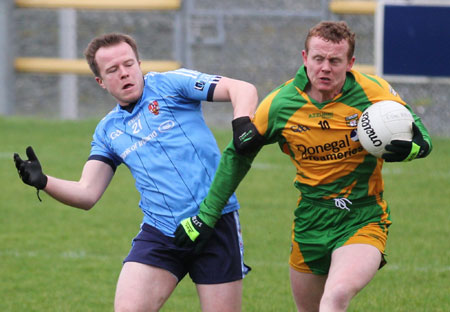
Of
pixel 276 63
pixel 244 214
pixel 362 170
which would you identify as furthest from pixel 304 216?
pixel 276 63

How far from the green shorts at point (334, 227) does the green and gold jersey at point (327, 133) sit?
0.06 metres

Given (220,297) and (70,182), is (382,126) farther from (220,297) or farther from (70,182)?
(70,182)

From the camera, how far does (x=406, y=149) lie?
4.69 metres

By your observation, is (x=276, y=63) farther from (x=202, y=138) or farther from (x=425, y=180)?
(x=202, y=138)

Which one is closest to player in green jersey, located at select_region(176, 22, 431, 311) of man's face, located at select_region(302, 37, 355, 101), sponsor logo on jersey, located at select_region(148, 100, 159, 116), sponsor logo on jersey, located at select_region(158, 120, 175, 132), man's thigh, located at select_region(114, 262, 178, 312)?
man's face, located at select_region(302, 37, 355, 101)

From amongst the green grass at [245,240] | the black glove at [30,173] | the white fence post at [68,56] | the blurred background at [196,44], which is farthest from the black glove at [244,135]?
the white fence post at [68,56]

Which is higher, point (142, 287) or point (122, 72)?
point (122, 72)

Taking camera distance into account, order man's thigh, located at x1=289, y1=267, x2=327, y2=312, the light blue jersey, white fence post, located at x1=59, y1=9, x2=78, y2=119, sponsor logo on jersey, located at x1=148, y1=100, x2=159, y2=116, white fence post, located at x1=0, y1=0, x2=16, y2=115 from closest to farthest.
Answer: the light blue jersey, sponsor logo on jersey, located at x1=148, y1=100, x2=159, y2=116, man's thigh, located at x1=289, y1=267, x2=327, y2=312, white fence post, located at x1=0, y1=0, x2=16, y2=115, white fence post, located at x1=59, y1=9, x2=78, y2=119

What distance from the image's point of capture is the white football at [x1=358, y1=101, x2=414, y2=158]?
476 centimetres

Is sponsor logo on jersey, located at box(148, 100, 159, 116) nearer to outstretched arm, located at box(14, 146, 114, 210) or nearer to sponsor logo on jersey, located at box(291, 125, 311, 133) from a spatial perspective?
outstretched arm, located at box(14, 146, 114, 210)

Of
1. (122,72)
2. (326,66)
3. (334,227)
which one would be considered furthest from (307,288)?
(122,72)

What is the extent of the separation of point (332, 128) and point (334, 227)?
55 centimetres

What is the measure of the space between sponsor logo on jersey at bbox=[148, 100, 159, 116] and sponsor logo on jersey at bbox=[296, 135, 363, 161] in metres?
0.81

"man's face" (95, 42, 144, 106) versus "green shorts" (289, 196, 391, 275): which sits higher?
"man's face" (95, 42, 144, 106)
